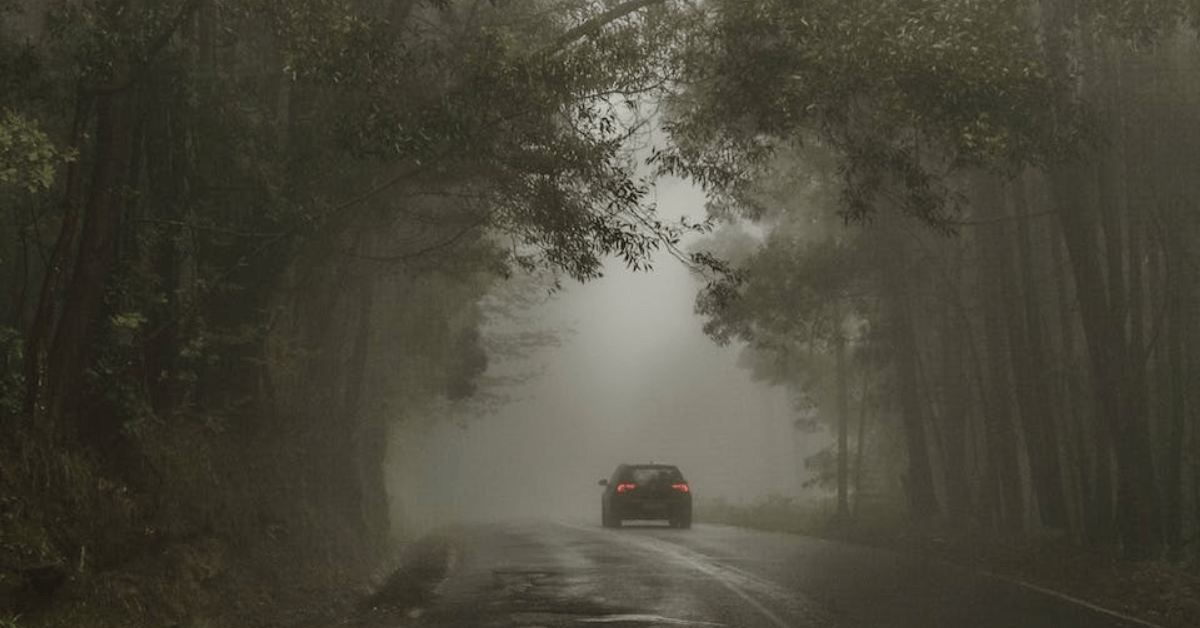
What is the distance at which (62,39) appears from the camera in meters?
12.2

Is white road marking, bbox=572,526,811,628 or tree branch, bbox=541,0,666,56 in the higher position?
tree branch, bbox=541,0,666,56

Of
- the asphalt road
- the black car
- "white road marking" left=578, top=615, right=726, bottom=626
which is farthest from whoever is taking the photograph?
the black car

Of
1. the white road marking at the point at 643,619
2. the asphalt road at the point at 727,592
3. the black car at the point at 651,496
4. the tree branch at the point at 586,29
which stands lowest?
the white road marking at the point at 643,619

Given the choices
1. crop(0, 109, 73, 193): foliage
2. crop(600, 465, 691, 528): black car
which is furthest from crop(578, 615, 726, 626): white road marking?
crop(600, 465, 691, 528): black car

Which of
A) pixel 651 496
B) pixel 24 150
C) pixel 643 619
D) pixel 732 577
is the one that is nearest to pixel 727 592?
pixel 732 577

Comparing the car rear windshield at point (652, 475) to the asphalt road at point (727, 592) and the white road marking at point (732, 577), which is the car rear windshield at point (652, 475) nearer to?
the white road marking at point (732, 577)

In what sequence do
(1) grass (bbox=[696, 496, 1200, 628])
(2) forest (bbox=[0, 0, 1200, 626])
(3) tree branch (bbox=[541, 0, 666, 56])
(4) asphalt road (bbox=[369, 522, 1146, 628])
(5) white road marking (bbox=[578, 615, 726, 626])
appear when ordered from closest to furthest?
(2) forest (bbox=[0, 0, 1200, 626]), (5) white road marking (bbox=[578, 615, 726, 626]), (4) asphalt road (bbox=[369, 522, 1146, 628]), (1) grass (bbox=[696, 496, 1200, 628]), (3) tree branch (bbox=[541, 0, 666, 56])

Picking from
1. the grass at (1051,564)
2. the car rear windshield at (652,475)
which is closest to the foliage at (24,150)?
the grass at (1051,564)

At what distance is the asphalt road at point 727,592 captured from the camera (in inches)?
471

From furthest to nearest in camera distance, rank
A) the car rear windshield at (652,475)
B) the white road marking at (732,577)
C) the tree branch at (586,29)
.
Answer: the car rear windshield at (652,475)
the tree branch at (586,29)
the white road marking at (732,577)

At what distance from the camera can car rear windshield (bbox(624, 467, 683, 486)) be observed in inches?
1199

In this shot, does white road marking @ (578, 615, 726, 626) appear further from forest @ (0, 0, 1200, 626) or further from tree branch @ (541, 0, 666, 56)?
tree branch @ (541, 0, 666, 56)

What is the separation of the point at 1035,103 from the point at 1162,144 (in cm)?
394

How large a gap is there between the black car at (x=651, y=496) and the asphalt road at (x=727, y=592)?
803 centimetres
